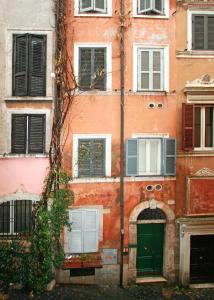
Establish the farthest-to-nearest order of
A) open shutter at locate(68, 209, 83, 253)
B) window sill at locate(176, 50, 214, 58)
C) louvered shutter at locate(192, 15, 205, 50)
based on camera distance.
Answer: louvered shutter at locate(192, 15, 205, 50), window sill at locate(176, 50, 214, 58), open shutter at locate(68, 209, 83, 253)

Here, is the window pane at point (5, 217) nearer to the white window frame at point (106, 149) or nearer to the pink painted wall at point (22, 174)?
the pink painted wall at point (22, 174)

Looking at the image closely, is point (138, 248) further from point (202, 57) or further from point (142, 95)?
point (202, 57)

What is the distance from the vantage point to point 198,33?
1323 cm

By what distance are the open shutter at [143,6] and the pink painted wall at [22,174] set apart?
22.0ft

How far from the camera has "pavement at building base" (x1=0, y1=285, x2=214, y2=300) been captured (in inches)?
481

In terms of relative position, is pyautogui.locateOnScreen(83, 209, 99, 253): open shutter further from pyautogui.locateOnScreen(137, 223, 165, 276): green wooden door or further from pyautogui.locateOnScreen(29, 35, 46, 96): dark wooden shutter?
pyautogui.locateOnScreen(29, 35, 46, 96): dark wooden shutter

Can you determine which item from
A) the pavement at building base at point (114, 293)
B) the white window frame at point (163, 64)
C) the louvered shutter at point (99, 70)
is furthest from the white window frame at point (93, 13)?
the pavement at building base at point (114, 293)

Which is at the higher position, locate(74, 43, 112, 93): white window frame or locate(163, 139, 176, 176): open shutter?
locate(74, 43, 112, 93): white window frame

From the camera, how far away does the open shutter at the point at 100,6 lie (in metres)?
12.9

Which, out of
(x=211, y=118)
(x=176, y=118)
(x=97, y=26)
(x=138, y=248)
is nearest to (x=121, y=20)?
(x=97, y=26)

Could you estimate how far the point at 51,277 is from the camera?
497 inches

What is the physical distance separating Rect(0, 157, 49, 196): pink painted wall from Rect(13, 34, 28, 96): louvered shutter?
2514 mm

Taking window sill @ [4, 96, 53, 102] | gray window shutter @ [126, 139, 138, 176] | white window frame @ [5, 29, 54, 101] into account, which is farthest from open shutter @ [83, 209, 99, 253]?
white window frame @ [5, 29, 54, 101]

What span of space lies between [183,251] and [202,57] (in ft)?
24.8
